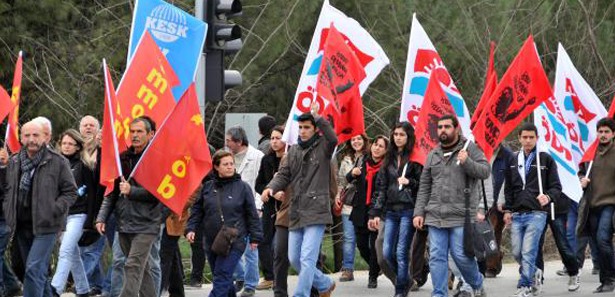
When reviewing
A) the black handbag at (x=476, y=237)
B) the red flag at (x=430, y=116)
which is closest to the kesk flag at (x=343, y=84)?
the red flag at (x=430, y=116)

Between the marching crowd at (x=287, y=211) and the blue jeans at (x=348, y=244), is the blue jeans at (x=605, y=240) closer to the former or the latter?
the marching crowd at (x=287, y=211)

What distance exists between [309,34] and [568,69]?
6618 mm

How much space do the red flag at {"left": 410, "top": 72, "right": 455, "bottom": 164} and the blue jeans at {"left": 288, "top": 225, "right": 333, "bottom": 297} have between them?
5.30ft

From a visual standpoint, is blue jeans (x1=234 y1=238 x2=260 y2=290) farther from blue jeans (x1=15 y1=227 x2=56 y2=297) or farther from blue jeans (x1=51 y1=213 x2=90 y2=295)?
blue jeans (x1=15 y1=227 x2=56 y2=297)

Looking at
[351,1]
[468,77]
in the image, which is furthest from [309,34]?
[468,77]

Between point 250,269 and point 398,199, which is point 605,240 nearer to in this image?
point 398,199

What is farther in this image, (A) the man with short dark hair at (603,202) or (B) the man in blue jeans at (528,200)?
(A) the man with short dark hair at (603,202)

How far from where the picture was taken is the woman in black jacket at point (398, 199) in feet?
43.5

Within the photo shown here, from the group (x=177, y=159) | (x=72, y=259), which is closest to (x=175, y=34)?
(x=177, y=159)

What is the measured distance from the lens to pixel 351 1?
21938 mm

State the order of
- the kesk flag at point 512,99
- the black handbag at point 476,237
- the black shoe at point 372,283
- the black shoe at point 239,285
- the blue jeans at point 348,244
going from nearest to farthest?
1. the black handbag at point 476,237
2. the kesk flag at point 512,99
3. the black shoe at point 239,285
4. the black shoe at point 372,283
5. the blue jeans at point 348,244

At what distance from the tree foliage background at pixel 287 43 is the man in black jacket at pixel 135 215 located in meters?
7.48

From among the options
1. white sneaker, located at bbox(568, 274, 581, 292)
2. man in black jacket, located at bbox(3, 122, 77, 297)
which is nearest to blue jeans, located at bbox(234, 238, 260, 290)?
man in black jacket, located at bbox(3, 122, 77, 297)

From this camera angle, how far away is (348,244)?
1536 cm
